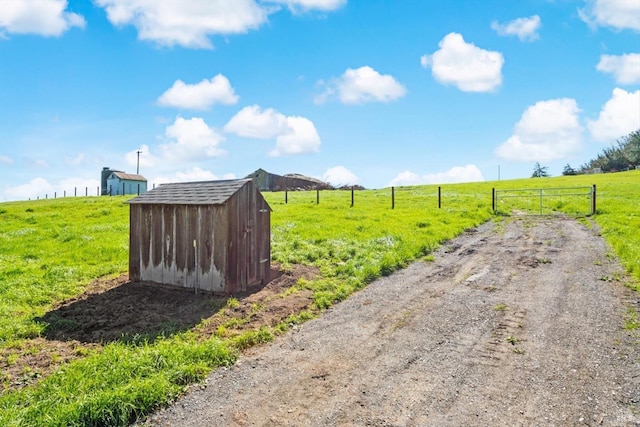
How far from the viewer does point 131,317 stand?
27.0ft

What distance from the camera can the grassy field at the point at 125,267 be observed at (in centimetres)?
500

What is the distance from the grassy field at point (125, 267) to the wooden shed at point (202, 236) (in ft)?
4.97

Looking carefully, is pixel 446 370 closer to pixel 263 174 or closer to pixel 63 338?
pixel 63 338

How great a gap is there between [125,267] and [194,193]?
14.1ft

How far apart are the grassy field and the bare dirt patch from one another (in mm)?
105

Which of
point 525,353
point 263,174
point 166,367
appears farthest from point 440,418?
point 263,174

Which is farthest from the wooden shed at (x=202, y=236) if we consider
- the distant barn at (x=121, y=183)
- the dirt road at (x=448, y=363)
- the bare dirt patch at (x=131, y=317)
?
the distant barn at (x=121, y=183)

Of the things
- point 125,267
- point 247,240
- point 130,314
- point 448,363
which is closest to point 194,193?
point 247,240

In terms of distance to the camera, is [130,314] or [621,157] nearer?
[130,314]

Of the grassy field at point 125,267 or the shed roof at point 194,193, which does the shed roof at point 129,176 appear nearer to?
the grassy field at point 125,267

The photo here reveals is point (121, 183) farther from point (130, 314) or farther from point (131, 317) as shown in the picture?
point (131, 317)

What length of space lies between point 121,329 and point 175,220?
3237 millimetres

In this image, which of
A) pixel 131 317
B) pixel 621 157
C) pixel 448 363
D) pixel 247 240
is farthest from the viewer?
pixel 621 157

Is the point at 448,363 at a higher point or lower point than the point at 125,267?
lower
